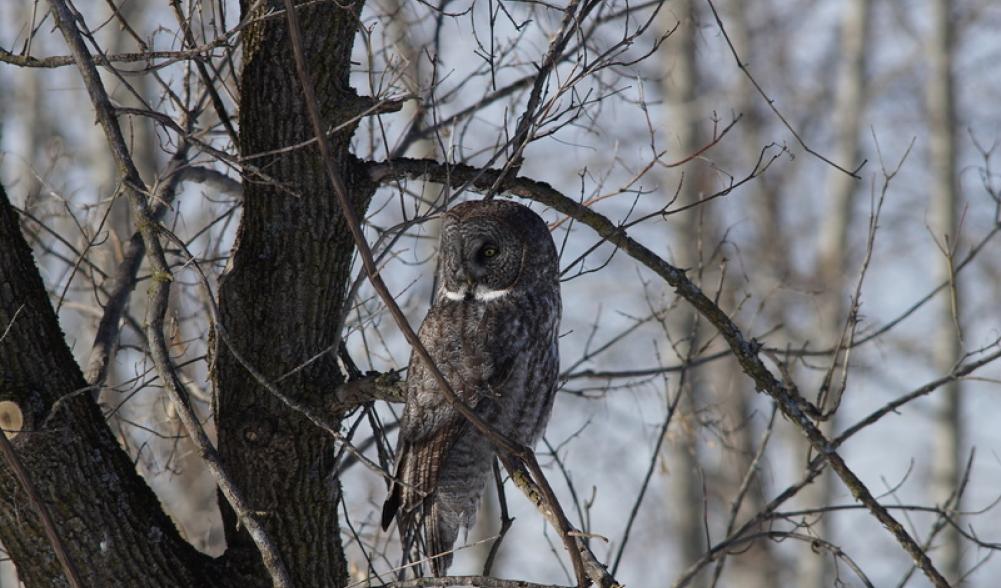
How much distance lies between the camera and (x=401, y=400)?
2.87 meters

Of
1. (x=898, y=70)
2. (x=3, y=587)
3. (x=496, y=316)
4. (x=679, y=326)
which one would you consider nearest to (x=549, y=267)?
(x=496, y=316)

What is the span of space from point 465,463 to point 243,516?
1.11 metres

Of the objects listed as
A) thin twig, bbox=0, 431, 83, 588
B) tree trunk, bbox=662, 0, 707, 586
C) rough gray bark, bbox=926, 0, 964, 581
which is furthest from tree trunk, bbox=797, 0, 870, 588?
thin twig, bbox=0, 431, 83, 588

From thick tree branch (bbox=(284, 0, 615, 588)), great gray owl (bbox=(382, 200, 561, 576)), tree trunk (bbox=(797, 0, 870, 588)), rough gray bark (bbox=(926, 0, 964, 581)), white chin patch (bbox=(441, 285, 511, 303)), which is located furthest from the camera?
tree trunk (bbox=(797, 0, 870, 588))

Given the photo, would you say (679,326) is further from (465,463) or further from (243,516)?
(243,516)

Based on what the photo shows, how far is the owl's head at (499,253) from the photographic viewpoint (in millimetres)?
3223

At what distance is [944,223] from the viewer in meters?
9.10

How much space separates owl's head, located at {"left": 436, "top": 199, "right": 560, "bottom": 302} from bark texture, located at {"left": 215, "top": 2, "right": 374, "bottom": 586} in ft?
1.43

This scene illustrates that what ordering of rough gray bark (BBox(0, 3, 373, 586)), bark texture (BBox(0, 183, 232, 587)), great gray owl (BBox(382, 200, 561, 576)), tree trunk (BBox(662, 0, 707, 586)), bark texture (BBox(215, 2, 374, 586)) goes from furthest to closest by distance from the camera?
1. tree trunk (BBox(662, 0, 707, 586))
2. great gray owl (BBox(382, 200, 561, 576))
3. bark texture (BBox(215, 2, 374, 586))
4. rough gray bark (BBox(0, 3, 373, 586))
5. bark texture (BBox(0, 183, 232, 587))

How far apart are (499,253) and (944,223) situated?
6.89 meters

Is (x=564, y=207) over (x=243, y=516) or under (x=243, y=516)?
over

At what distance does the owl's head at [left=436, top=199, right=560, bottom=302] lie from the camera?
3223mm

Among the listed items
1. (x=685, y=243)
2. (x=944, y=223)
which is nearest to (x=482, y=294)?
(x=685, y=243)

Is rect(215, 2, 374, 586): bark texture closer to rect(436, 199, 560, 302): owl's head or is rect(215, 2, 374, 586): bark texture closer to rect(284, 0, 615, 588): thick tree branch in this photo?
rect(436, 199, 560, 302): owl's head
